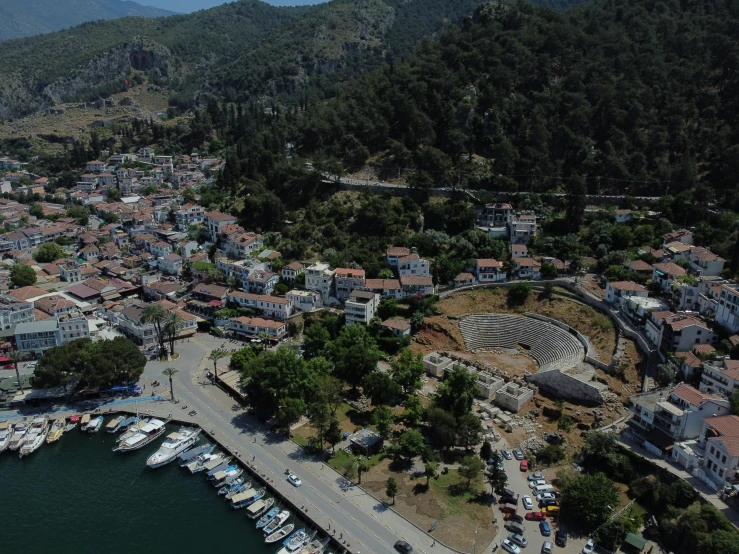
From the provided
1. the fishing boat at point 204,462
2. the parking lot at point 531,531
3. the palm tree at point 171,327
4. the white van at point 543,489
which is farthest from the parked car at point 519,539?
the palm tree at point 171,327

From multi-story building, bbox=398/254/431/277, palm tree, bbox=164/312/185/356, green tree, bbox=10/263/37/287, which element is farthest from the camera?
green tree, bbox=10/263/37/287

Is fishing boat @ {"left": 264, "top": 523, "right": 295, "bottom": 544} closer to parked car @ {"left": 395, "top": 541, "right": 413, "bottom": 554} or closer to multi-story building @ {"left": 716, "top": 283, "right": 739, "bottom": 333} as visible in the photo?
parked car @ {"left": 395, "top": 541, "right": 413, "bottom": 554}

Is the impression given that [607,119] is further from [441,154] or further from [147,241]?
[147,241]

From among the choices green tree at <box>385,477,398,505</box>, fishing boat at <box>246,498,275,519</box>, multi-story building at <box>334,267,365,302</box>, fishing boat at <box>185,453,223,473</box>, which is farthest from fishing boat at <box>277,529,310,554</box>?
multi-story building at <box>334,267,365,302</box>

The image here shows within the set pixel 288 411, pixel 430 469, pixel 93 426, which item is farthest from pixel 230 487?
pixel 93 426

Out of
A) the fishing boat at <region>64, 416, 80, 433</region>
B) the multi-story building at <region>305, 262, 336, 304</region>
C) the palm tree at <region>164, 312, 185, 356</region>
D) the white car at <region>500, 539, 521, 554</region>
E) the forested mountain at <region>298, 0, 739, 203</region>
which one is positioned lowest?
the fishing boat at <region>64, 416, 80, 433</region>

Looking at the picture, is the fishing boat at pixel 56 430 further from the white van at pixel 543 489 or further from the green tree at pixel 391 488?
the white van at pixel 543 489

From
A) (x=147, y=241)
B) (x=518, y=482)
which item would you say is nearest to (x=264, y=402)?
(x=518, y=482)
